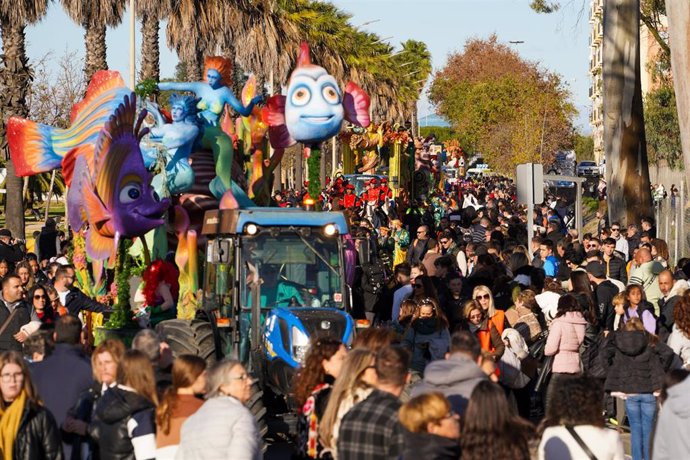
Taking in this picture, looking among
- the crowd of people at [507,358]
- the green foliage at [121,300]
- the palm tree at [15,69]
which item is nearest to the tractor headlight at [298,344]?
the crowd of people at [507,358]

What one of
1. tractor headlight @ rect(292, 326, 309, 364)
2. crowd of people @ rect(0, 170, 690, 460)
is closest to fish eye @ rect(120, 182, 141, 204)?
crowd of people @ rect(0, 170, 690, 460)

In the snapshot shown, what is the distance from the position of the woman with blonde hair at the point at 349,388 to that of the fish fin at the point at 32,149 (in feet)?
40.3

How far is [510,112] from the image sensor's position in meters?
85.7

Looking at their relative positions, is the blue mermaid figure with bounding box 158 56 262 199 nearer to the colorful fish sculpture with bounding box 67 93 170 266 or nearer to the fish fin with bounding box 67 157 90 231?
the colorful fish sculpture with bounding box 67 93 170 266

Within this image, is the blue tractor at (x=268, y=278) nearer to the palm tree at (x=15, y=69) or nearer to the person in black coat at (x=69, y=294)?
the person in black coat at (x=69, y=294)

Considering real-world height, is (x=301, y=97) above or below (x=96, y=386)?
above

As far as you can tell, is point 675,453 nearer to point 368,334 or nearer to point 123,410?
point 368,334

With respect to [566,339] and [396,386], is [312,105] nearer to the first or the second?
[566,339]

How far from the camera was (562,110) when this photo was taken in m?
82.9

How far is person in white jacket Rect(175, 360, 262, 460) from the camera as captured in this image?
7.85m

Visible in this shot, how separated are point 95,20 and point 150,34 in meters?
2.03

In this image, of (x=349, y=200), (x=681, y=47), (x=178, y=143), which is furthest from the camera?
(x=349, y=200)

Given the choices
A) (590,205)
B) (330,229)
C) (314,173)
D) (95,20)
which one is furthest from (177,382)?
(590,205)

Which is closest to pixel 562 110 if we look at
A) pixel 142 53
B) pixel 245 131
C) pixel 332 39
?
pixel 332 39
